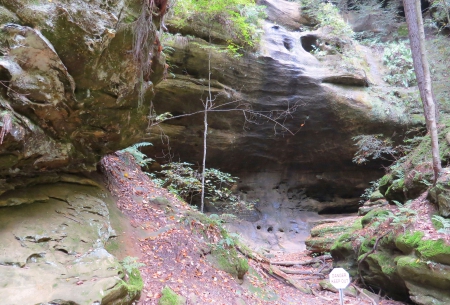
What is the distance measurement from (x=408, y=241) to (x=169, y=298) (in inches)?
204

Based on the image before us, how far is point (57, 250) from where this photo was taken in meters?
4.00

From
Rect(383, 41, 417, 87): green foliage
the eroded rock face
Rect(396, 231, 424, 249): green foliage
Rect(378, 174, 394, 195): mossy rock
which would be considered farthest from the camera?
Rect(383, 41, 417, 87): green foliage

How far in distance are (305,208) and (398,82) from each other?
8.32 metres

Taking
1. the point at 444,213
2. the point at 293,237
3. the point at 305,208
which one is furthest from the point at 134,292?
the point at 305,208

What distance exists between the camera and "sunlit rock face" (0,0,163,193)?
12.0 feet

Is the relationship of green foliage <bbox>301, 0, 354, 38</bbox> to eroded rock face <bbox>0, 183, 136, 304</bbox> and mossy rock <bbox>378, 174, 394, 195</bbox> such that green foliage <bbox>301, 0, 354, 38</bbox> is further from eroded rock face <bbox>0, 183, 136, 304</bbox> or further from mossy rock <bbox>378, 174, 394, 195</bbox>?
eroded rock face <bbox>0, 183, 136, 304</bbox>

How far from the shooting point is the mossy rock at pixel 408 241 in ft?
20.5

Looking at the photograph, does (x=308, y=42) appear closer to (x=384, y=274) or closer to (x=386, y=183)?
(x=386, y=183)

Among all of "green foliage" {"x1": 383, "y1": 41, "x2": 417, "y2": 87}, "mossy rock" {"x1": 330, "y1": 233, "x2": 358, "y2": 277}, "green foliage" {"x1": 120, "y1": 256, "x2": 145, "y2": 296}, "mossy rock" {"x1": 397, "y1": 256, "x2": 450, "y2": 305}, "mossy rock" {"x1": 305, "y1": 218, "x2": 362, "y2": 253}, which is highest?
"green foliage" {"x1": 383, "y1": 41, "x2": 417, "y2": 87}

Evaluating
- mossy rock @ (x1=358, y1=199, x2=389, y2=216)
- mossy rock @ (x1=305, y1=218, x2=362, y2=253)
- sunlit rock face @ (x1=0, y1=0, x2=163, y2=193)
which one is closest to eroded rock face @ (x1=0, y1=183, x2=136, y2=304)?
sunlit rock face @ (x1=0, y1=0, x2=163, y2=193)

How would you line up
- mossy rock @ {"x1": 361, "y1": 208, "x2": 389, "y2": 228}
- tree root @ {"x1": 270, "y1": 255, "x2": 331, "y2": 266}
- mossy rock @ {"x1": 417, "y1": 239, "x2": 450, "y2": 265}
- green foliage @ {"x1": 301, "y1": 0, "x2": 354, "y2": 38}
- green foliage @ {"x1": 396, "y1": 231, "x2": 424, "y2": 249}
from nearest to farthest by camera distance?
mossy rock @ {"x1": 417, "y1": 239, "x2": 450, "y2": 265} → green foliage @ {"x1": 396, "y1": 231, "x2": 424, "y2": 249} → mossy rock @ {"x1": 361, "y1": 208, "x2": 389, "y2": 228} → tree root @ {"x1": 270, "y1": 255, "x2": 331, "y2": 266} → green foliage @ {"x1": 301, "y1": 0, "x2": 354, "y2": 38}

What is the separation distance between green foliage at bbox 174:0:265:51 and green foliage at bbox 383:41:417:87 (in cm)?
744

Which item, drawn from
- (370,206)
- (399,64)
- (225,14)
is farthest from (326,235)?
(399,64)

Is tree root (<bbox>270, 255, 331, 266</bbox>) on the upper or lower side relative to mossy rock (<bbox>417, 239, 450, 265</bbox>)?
lower
